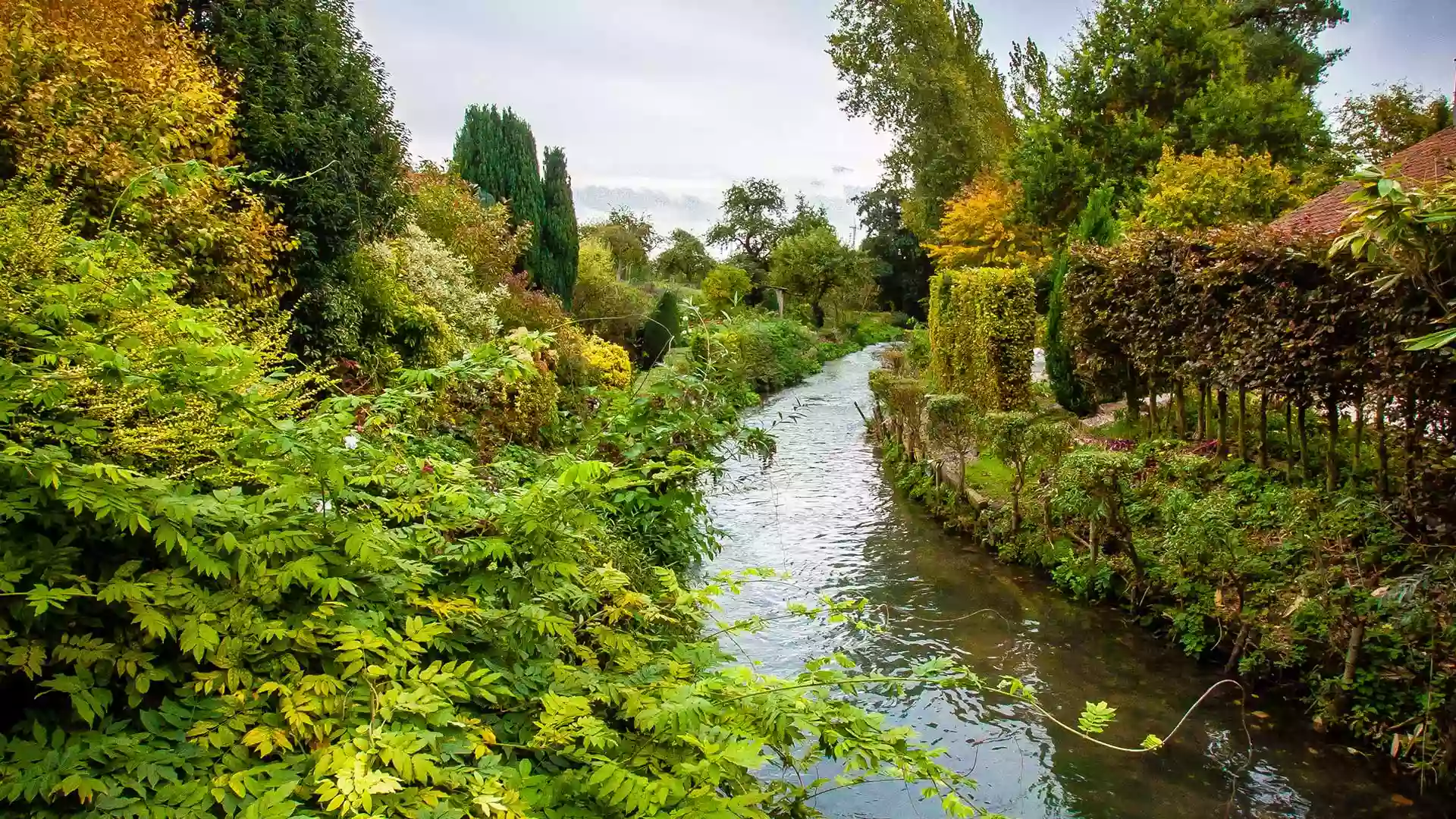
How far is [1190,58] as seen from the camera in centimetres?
2272

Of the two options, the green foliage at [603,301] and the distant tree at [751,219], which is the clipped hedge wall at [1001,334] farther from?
the distant tree at [751,219]

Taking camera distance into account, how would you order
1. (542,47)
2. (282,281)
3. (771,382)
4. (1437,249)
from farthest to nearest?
(771,382) < (542,47) < (282,281) < (1437,249)

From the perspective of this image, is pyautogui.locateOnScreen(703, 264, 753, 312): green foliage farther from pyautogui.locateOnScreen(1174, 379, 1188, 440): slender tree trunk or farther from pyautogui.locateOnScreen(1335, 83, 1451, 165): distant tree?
pyautogui.locateOnScreen(1174, 379, 1188, 440): slender tree trunk

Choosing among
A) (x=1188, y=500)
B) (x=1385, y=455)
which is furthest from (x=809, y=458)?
(x=1385, y=455)

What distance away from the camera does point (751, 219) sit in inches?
2131

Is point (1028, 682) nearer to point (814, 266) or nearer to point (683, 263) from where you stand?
point (814, 266)

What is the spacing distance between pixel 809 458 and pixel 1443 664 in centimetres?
1022

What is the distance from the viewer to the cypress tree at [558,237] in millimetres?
20219

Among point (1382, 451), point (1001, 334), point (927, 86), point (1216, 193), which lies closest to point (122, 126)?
point (1382, 451)

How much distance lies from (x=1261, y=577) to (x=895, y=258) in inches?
1629

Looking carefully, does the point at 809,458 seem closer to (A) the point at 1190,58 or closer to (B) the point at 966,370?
(B) the point at 966,370

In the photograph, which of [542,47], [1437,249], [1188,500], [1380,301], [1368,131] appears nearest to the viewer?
[1437,249]

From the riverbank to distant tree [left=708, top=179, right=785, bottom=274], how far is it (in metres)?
45.0

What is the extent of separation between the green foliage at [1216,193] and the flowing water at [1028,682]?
9.57m
